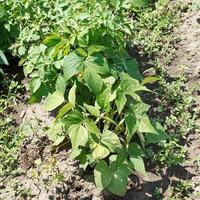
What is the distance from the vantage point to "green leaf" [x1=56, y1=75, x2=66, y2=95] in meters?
3.67

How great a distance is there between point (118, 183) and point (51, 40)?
4.05 feet

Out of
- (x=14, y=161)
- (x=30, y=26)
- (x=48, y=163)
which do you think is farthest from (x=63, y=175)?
(x=30, y=26)

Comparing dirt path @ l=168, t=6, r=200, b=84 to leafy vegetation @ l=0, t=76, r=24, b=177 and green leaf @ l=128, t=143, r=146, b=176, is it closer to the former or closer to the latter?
green leaf @ l=128, t=143, r=146, b=176

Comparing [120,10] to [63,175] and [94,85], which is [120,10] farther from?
[63,175]

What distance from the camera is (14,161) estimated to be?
395cm

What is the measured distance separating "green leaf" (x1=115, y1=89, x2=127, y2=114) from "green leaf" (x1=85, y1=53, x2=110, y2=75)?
0.64ft

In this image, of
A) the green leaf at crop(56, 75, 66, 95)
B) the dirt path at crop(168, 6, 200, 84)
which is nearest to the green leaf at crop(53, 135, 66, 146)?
the green leaf at crop(56, 75, 66, 95)

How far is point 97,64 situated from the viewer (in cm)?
357

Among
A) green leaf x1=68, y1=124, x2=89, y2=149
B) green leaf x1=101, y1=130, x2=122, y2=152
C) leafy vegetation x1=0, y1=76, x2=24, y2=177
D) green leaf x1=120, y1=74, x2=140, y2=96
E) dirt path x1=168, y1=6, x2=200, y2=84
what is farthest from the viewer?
dirt path x1=168, y1=6, x2=200, y2=84

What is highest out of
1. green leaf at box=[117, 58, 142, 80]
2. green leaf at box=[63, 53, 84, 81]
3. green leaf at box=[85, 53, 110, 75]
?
green leaf at box=[63, 53, 84, 81]

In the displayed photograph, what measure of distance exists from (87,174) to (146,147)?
22.1 inches

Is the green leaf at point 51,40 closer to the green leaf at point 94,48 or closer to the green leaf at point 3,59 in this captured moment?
the green leaf at point 94,48

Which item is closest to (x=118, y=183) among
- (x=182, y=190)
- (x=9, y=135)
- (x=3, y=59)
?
(x=182, y=190)

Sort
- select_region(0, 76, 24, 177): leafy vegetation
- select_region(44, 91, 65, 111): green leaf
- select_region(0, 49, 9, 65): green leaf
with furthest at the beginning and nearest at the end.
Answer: select_region(0, 49, 9, 65): green leaf → select_region(0, 76, 24, 177): leafy vegetation → select_region(44, 91, 65, 111): green leaf
